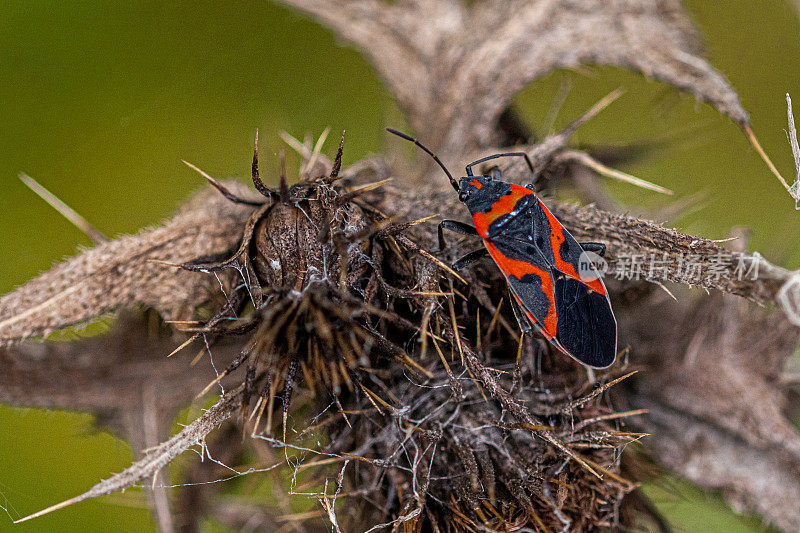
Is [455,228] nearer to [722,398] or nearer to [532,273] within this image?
[532,273]

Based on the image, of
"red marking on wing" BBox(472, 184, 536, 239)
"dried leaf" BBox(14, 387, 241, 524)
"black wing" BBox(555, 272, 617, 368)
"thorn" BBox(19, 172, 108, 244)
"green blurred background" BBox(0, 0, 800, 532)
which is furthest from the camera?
"green blurred background" BBox(0, 0, 800, 532)

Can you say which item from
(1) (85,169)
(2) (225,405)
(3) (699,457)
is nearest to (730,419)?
(3) (699,457)

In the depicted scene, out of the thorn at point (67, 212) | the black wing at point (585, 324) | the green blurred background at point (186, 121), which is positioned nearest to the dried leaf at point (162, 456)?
the thorn at point (67, 212)

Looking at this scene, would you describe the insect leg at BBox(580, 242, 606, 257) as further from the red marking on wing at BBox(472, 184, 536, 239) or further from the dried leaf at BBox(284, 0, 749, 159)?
the dried leaf at BBox(284, 0, 749, 159)

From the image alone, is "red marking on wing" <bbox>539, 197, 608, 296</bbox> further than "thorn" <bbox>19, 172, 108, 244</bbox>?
No

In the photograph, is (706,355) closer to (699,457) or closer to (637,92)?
(699,457)

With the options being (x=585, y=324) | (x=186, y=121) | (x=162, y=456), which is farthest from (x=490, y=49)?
(x=162, y=456)

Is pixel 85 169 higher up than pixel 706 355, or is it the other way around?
pixel 85 169

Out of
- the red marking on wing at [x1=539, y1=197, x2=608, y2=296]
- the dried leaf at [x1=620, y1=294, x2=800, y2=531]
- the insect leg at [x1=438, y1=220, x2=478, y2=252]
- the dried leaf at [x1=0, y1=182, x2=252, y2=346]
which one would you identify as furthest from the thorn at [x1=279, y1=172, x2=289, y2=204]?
the dried leaf at [x1=620, y1=294, x2=800, y2=531]
